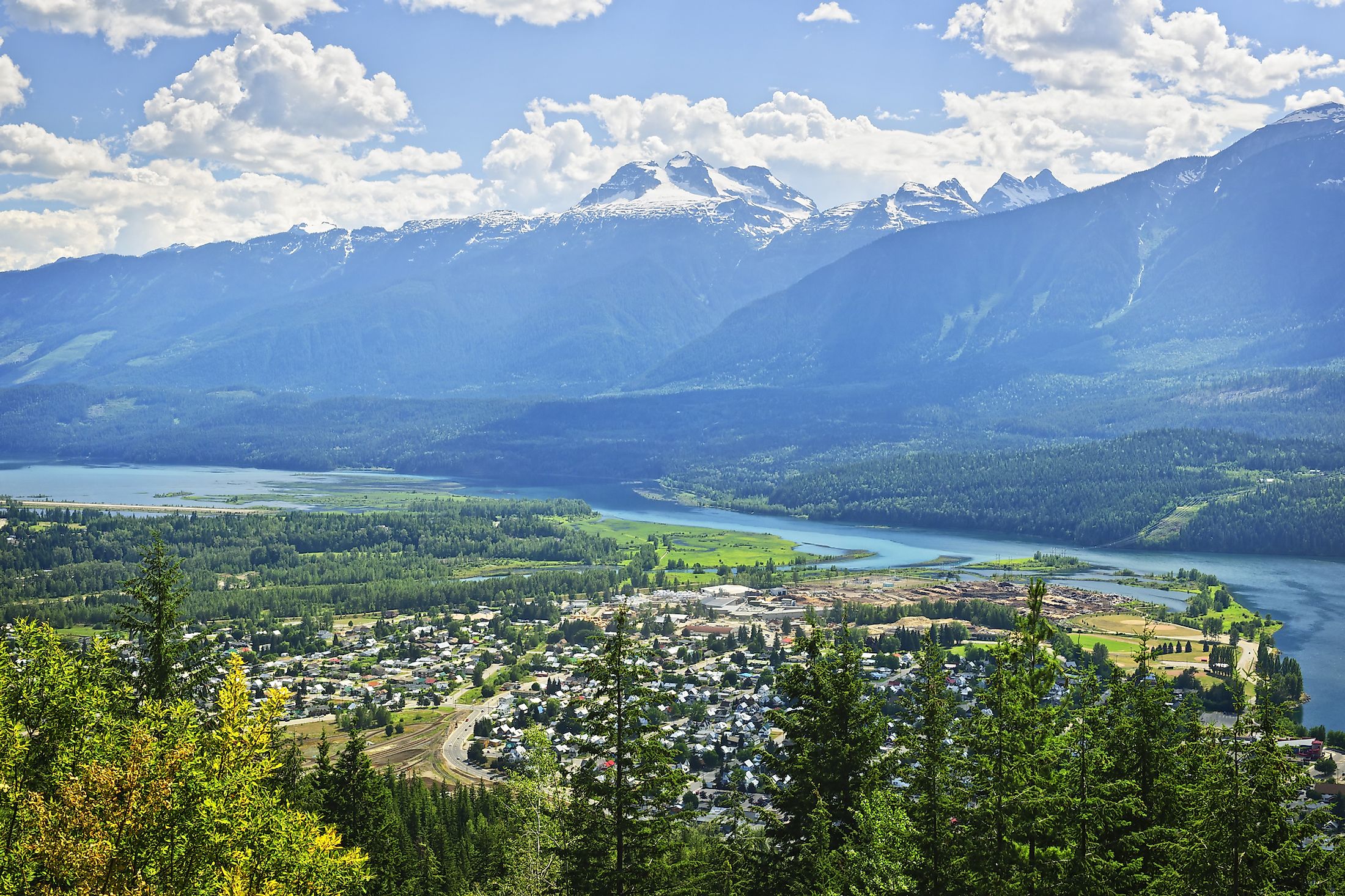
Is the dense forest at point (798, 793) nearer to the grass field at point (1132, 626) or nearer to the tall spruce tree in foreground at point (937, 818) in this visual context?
the tall spruce tree in foreground at point (937, 818)

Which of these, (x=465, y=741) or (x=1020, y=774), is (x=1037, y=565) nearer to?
(x=465, y=741)

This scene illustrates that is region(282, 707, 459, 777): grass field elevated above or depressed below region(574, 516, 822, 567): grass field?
below

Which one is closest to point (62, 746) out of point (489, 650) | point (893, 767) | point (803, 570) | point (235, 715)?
point (235, 715)

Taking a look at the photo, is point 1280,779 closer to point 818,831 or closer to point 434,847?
point 818,831

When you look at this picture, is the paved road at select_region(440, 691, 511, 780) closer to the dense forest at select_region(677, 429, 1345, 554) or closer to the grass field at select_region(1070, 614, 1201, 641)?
the grass field at select_region(1070, 614, 1201, 641)

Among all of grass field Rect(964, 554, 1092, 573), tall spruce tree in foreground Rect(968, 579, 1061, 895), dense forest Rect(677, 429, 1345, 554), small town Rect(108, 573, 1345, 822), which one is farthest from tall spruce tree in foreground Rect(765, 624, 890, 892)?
dense forest Rect(677, 429, 1345, 554)

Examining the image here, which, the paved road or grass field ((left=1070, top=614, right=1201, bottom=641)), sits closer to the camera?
the paved road
